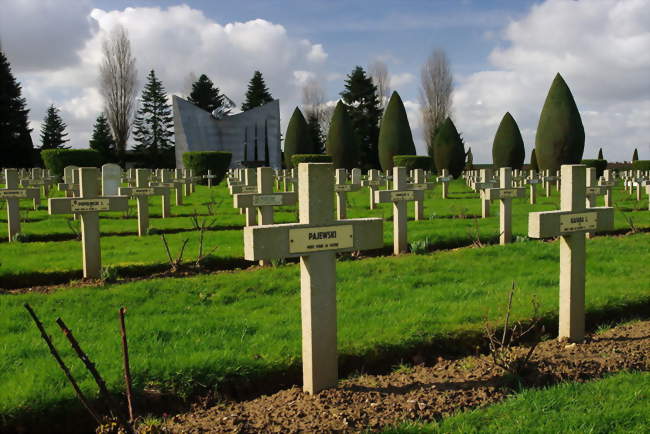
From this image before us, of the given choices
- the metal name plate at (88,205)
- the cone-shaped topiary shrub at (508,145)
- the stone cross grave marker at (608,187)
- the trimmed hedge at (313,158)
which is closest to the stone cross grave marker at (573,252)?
the metal name plate at (88,205)

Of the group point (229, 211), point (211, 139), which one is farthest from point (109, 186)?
point (211, 139)

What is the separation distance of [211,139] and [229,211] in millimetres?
29556

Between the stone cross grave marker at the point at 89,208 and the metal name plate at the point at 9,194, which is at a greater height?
the metal name plate at the point at 9,194

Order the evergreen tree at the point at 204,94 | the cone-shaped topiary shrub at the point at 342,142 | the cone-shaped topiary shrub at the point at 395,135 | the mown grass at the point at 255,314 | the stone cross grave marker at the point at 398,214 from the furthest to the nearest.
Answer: the evergreen tree at the point at 204,94
the cone-shaped topiary shrub at the point at 342,142
the cone-shaped topiary shrub at the point at 395,135
the stone cross grave marker at the point at 398,214
the mown grass at the point at 255,314

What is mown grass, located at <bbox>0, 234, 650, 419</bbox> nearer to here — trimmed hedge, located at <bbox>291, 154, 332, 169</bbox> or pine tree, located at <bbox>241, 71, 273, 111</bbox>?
trimmed hedge, located at <bbox>291, 154, 332, 169</bbox>

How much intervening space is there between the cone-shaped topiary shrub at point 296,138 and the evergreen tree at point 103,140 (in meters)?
16.4

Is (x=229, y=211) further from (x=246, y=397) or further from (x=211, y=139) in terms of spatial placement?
(x=211, y=139)

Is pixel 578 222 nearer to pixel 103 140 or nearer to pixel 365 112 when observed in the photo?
pixel 365 112

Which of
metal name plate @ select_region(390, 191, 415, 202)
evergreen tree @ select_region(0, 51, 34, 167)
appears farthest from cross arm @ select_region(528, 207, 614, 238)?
evergreen tree @ select_region(0, 51, 34, 167)

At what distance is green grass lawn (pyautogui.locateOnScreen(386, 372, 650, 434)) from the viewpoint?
3174 mm

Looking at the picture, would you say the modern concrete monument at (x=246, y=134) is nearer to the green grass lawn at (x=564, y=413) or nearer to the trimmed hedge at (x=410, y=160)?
the trimmed hedge at (x=410, y=160)

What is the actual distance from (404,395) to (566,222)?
212 cm

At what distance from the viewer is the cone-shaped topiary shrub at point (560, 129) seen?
30.8 m

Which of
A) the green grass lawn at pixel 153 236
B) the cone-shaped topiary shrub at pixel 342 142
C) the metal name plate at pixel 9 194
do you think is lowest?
the green grass lawn at pixel 153 236
